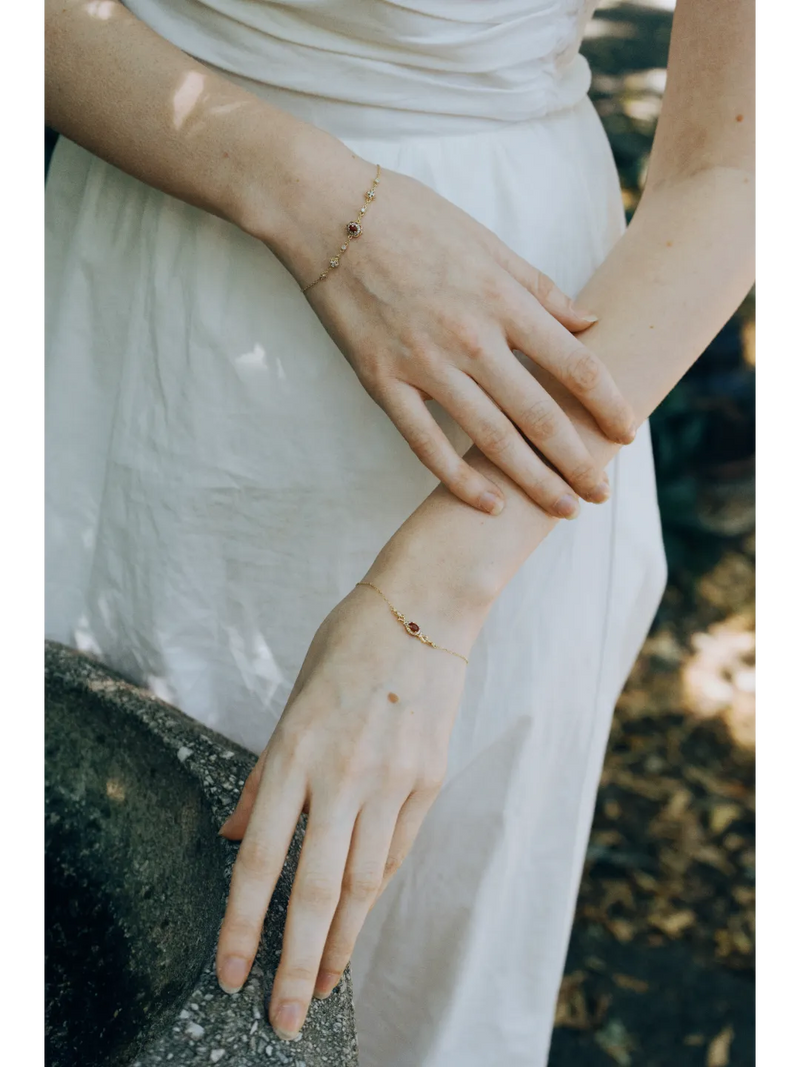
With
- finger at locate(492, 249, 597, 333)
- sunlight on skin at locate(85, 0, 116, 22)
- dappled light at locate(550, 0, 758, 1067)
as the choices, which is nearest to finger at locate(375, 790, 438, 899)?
finger at locate(492, 249, 597, 333)

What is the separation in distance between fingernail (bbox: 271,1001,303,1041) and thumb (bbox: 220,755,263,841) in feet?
0.55

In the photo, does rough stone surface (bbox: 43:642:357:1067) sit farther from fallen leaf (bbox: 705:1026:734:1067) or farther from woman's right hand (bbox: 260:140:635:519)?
fallen leaf (bbox: 705:1026:734:1067)

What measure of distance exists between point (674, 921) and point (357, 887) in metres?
2.06

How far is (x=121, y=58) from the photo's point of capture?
3.43 feet

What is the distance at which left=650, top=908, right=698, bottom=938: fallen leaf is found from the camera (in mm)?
2627

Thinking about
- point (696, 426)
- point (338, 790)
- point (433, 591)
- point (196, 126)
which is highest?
point (196, 126)

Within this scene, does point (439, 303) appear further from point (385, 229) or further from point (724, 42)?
point (724, 42)

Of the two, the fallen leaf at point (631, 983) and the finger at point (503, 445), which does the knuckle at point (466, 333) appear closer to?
the finger at point (503, 445)

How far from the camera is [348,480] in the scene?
3.93 feet

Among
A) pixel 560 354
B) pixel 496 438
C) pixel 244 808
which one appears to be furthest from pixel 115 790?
pixel 560 354

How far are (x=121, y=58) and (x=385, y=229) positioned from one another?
337 millimetres

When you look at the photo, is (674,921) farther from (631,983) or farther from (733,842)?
(733,842)

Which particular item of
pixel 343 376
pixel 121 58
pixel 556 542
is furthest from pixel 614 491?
pixel 121 58

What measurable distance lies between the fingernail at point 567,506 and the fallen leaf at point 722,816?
2.21 meters
